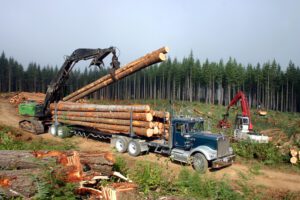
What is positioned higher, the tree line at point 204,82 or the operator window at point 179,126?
the tree line at point 204,82

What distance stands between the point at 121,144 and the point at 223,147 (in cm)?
608

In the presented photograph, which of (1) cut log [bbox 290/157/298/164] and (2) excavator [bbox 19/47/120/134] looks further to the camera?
(2) excavator [bbox 19/47/120/134]

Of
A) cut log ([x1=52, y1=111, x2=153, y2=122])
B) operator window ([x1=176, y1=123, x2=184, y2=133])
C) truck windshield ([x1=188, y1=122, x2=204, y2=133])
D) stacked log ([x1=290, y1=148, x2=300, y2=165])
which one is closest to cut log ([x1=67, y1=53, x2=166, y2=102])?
cut log ([x1=52, y1=111, x2=153, y2=122])

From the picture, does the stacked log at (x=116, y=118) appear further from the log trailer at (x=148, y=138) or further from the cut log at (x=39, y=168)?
the cut log at (x=39, y=168)

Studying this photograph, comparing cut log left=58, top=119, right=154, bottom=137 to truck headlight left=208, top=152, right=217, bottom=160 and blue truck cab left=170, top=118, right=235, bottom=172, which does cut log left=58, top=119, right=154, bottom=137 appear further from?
truck headlight left=208, top=152, right=217, bottom=160

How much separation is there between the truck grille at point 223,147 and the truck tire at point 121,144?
18.5ft

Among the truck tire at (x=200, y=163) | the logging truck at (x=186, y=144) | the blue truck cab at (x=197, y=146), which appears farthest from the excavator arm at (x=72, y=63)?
the truck tire at (x=200, y=163)

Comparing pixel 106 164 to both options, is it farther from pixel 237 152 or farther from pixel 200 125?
pixel 237 152

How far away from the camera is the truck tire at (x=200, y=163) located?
13752 millimetres

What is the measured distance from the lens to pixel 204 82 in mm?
73438

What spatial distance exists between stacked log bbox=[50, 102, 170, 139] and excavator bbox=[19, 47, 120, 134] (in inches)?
39.7

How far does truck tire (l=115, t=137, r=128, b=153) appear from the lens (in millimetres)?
17250

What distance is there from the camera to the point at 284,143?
19516 mm

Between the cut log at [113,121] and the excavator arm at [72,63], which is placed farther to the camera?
the excavator arm at [72,63]
